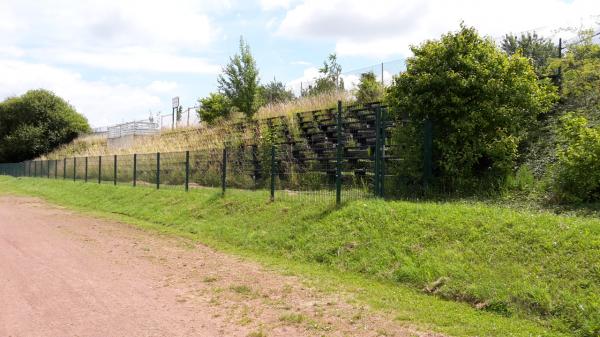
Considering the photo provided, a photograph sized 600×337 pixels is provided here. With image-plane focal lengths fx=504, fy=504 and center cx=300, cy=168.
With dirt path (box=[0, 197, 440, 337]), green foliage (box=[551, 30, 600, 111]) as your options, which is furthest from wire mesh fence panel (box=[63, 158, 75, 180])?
green foliage (box=[551, 30, 600, 111])

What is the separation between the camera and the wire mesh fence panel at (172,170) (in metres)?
20.2

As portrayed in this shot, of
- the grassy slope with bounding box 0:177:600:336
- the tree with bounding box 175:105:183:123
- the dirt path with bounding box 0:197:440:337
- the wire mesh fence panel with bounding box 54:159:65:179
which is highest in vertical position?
the tree with bounding box 175:105:183:123

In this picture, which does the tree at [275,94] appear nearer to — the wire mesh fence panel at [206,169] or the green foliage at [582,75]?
the wire mesh fence panel at [206,169]

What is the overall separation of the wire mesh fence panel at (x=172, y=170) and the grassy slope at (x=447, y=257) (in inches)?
303

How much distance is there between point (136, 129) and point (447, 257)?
43372 millimetres

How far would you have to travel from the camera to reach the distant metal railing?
46562 millimetres

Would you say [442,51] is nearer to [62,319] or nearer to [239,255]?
[239,255]

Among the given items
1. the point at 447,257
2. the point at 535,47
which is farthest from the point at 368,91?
the point at 447,257

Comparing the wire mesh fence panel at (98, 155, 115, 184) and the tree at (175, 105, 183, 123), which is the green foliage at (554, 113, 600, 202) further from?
the tree at (175, 105, 183, 123)

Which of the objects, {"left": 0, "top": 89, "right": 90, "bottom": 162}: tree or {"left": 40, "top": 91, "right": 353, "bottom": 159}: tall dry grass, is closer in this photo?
{"left": 40, "top": 91, "right": 353, "bottom": 159}: tall dry grass

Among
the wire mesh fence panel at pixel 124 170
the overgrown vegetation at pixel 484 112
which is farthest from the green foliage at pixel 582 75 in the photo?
the wire mesh fence panel at pixel 124 170

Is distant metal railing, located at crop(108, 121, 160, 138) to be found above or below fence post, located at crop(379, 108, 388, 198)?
above

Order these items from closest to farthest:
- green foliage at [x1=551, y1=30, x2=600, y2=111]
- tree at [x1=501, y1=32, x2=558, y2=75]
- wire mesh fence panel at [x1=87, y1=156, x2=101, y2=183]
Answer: green foliage at [x1=551, y1=30, x2=600, y2=111] < tree at [x1=501, y1=32, x2=558, y2=75] < wire mesh fence panel at [x1=87, y1=156, x2=101, y2=183]

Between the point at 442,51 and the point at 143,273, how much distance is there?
8.27 meters
